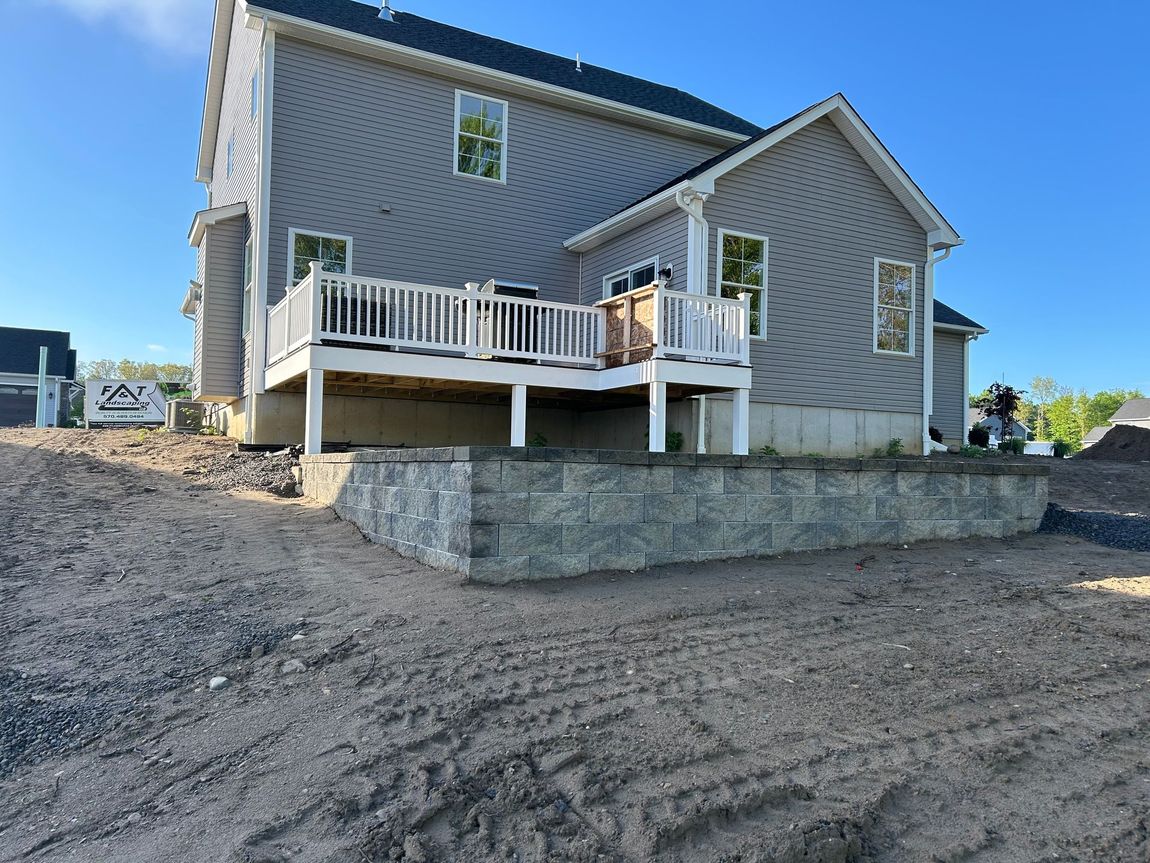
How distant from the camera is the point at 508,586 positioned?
16.4 ft

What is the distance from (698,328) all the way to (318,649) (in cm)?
723

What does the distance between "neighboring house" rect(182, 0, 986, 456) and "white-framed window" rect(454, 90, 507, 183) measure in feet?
0.13

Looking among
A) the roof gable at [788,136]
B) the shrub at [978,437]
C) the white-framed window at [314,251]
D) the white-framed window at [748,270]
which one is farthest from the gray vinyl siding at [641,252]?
the shrub at [978,437]

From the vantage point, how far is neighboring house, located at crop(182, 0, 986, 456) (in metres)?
10.4

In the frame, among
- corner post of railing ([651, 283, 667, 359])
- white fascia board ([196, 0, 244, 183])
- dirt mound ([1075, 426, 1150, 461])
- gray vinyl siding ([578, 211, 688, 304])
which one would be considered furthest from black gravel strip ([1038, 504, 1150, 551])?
white fascia board ([196, 0, 244, 183])

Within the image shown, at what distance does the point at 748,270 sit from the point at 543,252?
378 centimetres

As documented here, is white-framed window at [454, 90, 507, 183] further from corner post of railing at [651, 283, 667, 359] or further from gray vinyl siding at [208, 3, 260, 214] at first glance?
corner post of railing at [651, 283, 667, 359]

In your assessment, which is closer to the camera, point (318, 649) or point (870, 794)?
point (870, 794)

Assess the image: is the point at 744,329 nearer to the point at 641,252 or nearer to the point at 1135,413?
the point at 641,252

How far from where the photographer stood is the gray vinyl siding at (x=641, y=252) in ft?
37.2

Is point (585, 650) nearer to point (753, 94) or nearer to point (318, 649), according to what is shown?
point (318, 649)

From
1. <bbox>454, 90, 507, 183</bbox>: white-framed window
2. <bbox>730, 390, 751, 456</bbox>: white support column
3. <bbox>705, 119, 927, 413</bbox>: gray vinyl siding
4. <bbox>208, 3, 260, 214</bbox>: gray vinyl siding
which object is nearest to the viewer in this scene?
<bbox>730, 390, 751, 456</bbox>: white support column

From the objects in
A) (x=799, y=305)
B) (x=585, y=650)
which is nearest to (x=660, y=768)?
(x=585, y=650)

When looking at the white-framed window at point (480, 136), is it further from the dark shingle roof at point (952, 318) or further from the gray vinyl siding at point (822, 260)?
the dark shingle roof at point (952, 318)
